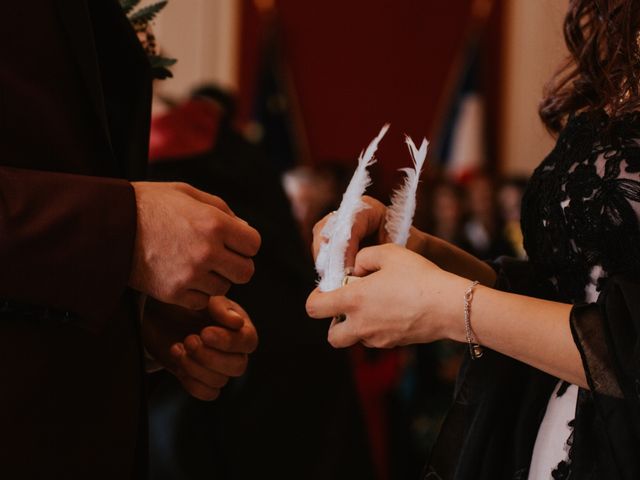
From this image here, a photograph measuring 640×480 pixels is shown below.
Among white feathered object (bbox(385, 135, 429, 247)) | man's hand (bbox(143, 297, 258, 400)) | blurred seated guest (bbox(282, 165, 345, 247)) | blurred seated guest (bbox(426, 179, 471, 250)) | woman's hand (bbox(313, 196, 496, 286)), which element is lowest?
blurred seated guest (bbox(426, 179, 471, 250))

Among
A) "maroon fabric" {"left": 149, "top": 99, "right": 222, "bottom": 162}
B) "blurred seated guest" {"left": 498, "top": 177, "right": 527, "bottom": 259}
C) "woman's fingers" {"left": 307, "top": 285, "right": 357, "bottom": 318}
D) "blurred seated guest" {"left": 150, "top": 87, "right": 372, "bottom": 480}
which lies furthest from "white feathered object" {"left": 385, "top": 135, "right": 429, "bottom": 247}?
"blurred seated guest" {"left": 498, "top": 177, "right": 527, "bottom": 259}

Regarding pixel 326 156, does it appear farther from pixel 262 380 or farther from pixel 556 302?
pixel 556 302

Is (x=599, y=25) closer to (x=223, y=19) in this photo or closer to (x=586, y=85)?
(x=586, y=85)

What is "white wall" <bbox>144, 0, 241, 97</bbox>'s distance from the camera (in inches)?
256

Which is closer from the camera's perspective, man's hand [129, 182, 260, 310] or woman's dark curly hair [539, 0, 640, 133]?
man's hand [129, 182, 260, 310]

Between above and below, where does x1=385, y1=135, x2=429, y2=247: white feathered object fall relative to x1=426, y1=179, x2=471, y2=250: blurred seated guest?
above

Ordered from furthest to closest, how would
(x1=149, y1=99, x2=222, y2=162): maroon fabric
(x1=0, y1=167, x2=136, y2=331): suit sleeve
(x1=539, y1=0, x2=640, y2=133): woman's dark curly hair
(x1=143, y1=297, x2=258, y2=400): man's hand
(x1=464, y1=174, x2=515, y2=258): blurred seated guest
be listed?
1. (x1=464, y1=174, x2=515, y2=258): blurred seated guest
2. (x1=149, y1=99, x2=222, y2=162): maroon fabric
3. (x1=143, y1=297, x2=258, y2=400): man's hand
4. (x1=539, y1=0, x2=640, y2=133): woman's dark curly hair
5. (x1=0, y1=167, x2=136, y2=331): suit sleeve

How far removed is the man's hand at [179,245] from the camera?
105cm

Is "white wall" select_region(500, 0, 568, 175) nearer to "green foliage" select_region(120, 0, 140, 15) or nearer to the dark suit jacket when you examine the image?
"green foliage" select_region(120, 0, 140, 15)

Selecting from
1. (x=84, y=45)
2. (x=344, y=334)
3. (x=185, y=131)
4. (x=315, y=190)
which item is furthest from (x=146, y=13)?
(x=315, y=190)

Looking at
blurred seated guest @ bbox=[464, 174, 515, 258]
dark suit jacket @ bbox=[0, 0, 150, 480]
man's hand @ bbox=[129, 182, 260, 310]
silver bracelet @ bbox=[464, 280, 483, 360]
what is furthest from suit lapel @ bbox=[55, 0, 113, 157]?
blurred seated guest @ bbox=[464, 174, 515, 258]

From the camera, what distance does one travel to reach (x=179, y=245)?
106cm

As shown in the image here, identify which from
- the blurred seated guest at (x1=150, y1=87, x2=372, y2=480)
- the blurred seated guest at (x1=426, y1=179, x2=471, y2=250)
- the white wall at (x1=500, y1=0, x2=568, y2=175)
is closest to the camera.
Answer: the blurred seated guest at (x1=150, y1=87, x2=372, y2=480)

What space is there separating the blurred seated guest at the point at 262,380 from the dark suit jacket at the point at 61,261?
1.22 m
